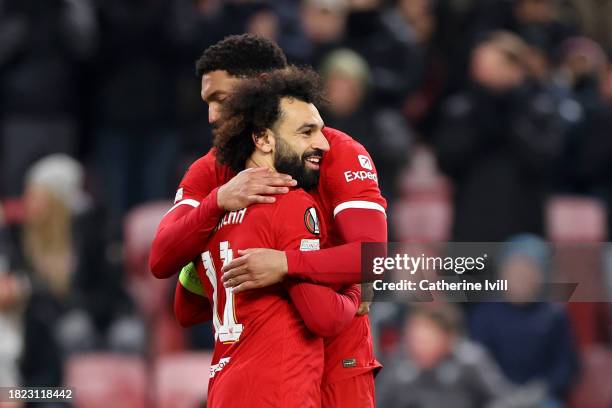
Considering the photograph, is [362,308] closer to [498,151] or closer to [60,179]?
[498,151]

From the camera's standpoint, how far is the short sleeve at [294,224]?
4.16 m

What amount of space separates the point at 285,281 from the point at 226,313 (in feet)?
0.71

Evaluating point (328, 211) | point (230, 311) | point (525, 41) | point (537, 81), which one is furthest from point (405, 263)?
point (525, 41)

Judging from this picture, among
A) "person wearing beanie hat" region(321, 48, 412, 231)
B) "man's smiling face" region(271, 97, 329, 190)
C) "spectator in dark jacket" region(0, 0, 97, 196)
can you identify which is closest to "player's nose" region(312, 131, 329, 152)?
"man's smiling face" region(271, 97, 329, 190)

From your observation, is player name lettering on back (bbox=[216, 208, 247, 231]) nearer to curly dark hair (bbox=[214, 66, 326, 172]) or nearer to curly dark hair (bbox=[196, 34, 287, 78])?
curly dark hair (bbox=[214, 66, 326, 172])

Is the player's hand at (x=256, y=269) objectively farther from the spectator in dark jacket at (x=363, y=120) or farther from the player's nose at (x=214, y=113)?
the spectator in dark jacket at (x=363, y=120)

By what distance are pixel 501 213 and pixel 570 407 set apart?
1263 millimetres

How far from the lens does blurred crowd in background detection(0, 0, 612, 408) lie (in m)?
8.23

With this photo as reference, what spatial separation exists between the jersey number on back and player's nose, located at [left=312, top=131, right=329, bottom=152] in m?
0.40

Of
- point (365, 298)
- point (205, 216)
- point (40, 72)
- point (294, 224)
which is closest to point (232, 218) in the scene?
point (205, 216)

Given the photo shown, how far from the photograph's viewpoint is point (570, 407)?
8.45m

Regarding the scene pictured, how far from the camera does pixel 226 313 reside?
423cm

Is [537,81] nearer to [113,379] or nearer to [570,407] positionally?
[570,407]

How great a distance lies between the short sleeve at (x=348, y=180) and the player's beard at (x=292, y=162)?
0.08m
